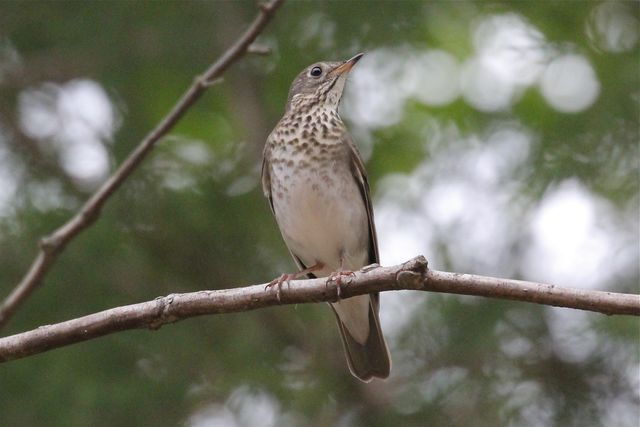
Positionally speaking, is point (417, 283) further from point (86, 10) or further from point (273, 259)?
point (86, 10)

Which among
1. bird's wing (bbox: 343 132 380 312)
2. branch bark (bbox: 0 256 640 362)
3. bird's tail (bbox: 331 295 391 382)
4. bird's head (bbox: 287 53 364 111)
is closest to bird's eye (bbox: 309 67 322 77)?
bird's head (bbox: 287 53 364 111)

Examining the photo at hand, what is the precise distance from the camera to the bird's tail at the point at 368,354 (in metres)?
6.11

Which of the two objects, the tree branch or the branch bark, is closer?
the branch bark

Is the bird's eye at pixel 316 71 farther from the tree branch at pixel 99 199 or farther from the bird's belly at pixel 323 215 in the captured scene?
the tree branch at pixel 99 199

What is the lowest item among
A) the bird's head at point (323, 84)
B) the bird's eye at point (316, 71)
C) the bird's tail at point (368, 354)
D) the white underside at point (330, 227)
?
the bird's tail at point (368, 354)

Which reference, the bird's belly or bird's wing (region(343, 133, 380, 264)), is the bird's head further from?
the bird's belly

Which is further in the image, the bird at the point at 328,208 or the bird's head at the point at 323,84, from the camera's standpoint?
the bird's head at the point at 323,84

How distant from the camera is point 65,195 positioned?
7008 mm

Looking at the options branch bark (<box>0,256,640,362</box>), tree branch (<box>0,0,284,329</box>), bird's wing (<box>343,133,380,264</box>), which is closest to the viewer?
branch bark (<box>0,256,640,362</box>)

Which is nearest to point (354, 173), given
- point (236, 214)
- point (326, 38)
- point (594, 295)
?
point (236, 214)

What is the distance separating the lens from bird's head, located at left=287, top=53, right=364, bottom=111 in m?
6.73

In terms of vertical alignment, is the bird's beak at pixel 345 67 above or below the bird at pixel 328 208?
above

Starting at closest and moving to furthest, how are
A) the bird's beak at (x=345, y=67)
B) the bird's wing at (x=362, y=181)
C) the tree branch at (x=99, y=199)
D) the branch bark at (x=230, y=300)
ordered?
the branch bark at (x=230, y=300), the tree branch at (x=99, y=199), the bird's wing at (x=362, y=181), the bird's beak at (x=345, y=67)

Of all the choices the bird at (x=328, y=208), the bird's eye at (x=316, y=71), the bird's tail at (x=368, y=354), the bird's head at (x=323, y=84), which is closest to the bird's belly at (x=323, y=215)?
the bird at (x=328, y=208)
